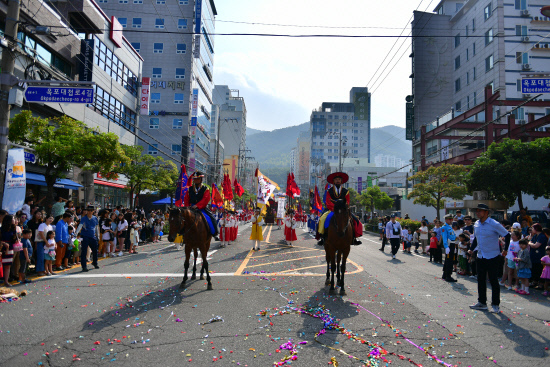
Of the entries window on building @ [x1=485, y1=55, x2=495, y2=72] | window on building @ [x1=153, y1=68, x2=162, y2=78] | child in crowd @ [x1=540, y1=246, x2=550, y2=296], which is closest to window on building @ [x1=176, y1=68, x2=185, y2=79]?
window on building @ [x1=153, y1=68, x2=162, y2=78]

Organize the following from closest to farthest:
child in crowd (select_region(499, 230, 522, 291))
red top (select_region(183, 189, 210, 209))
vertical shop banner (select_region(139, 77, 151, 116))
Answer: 1. red top (select_region(183, 189, 210, 209))
2. child in crowd (select_region(499, 230, 522, 291))
3. vertical shop banner (select_region(139, 77, 151, 116))

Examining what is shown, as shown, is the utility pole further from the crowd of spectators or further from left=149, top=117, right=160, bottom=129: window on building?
left=149, top=117, right=160, bottom=129: window on building

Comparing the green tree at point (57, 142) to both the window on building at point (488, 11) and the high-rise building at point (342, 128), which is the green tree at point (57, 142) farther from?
the high-rise building at point (342, 128)

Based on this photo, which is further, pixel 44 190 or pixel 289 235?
pixel 44 190

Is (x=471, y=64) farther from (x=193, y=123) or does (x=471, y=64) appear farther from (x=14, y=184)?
(x=14, y=184)

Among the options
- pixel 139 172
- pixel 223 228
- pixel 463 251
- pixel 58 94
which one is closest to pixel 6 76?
pixel 58 94

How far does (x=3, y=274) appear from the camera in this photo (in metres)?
8.75

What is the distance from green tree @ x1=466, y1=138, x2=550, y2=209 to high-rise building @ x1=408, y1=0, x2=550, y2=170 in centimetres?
1213

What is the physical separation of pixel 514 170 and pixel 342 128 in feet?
463

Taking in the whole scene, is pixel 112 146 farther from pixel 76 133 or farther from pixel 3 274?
pixel 3 274

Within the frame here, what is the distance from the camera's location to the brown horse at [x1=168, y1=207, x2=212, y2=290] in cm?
809

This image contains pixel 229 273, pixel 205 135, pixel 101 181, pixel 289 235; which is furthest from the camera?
pixel 205 135

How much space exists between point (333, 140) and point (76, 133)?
143 metres

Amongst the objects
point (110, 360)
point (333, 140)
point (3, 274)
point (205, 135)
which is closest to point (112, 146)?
point (3, 274)
